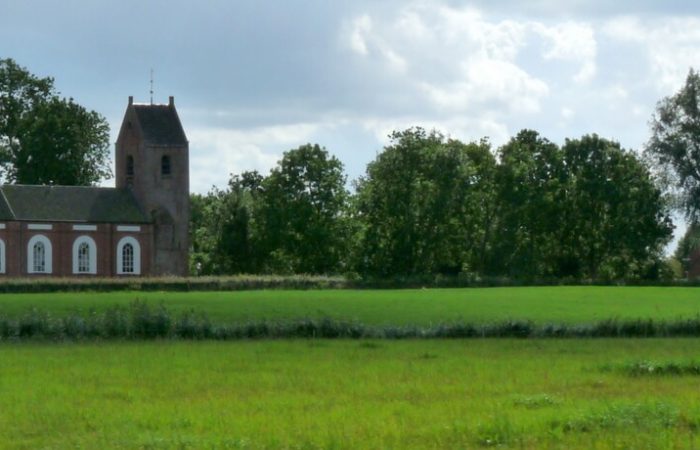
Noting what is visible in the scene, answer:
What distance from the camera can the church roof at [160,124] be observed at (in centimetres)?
11544

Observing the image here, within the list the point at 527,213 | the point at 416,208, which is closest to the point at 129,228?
the point at 416,208

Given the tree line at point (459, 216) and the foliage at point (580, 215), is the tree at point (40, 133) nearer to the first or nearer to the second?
the tree line at point (459, 216)

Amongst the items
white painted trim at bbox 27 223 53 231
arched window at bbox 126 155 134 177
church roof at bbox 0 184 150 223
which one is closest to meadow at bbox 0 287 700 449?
white painted trim at bbox 27 223 53 231

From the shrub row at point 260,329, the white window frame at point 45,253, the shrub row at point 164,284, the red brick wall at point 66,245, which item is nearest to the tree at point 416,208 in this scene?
the shrub row at point 164,284

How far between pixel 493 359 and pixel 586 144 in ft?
287

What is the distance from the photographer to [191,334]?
46750 millimetres

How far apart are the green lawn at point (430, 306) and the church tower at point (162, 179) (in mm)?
35049

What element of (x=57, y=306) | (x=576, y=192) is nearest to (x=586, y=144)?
(x=576, y=192)

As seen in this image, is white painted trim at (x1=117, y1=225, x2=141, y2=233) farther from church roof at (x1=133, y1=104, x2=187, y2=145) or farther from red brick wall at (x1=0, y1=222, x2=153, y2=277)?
church roof at (x1=133, y1=104, x2=187, y2=145)

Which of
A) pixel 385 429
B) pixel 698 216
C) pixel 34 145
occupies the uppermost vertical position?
pixel 34 145

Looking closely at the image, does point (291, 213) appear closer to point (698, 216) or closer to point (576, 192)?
point (576, 192)

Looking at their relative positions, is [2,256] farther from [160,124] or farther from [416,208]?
[416,208]

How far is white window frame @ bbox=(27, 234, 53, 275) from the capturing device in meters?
110

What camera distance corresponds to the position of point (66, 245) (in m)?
111
